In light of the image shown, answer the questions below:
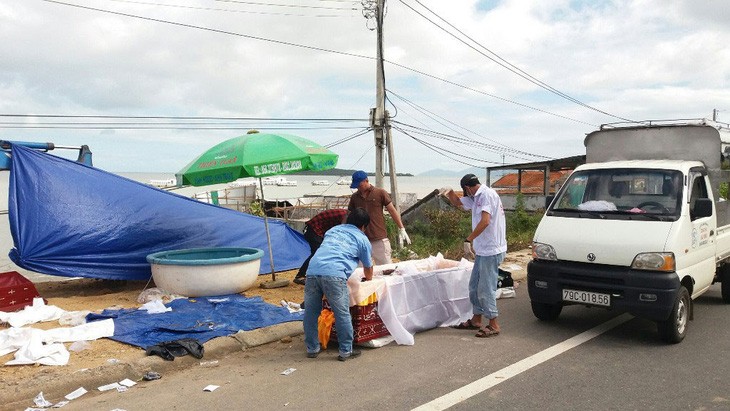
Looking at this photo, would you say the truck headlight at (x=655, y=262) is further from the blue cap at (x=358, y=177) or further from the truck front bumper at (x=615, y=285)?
the blue cap at (x=358, y=177)

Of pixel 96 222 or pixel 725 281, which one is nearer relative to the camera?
pixel 725 281

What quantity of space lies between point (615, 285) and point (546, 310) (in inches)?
43.5

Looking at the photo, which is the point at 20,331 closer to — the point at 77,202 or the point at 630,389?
the point at 77,202

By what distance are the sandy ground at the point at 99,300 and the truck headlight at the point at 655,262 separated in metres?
4.48

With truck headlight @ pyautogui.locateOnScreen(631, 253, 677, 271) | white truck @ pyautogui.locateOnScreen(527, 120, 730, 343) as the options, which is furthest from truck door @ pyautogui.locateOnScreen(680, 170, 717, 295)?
truck headlight @ pyautogui.locateOnScreen(631, 253, 677, 271)

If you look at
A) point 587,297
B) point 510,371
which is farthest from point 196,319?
point 587,297

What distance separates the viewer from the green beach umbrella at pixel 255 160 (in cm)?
827

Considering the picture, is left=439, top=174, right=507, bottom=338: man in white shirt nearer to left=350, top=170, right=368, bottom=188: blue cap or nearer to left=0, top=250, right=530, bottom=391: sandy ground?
left=350, top=170, right=368, bottom=188: blue cap

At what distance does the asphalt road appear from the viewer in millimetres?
4254

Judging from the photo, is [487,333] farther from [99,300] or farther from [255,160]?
[99,300]

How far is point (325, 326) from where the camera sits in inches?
219

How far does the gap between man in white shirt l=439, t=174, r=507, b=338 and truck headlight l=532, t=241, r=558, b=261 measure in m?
0.42

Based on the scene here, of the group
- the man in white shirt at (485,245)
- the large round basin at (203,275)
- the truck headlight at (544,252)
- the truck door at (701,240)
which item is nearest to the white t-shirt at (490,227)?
the man in white shirt at (485,245)

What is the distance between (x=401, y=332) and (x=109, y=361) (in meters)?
2.81
